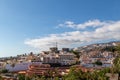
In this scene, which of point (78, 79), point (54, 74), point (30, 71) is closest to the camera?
point (78, 79)

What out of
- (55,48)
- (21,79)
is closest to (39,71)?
(21,79)

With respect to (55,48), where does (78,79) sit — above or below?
below

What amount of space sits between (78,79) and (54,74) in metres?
28.8

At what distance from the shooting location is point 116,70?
113ft

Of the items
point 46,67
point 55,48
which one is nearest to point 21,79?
point 46,67

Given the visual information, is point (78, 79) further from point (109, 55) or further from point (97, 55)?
point (97, 55)

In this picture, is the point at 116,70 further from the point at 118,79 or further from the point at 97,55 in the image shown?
the point at 97,55

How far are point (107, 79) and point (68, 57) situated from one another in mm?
88208

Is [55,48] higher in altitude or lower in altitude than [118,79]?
higher

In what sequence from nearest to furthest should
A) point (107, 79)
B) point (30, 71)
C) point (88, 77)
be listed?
point (107, 79) → point (88, 77) → point (30, 71)

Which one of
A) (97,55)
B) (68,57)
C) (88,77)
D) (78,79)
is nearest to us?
(78,79)

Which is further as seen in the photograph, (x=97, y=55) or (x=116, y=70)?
(x=97, y=55)

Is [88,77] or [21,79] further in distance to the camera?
[21,79]

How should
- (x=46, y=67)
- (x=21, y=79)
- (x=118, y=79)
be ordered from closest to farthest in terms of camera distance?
→ 1. (x=118, y=79)
2. (x=21, y=79)
3. (x=46, y=67)
